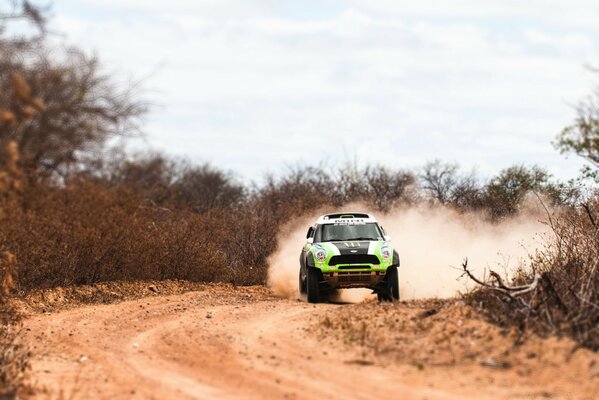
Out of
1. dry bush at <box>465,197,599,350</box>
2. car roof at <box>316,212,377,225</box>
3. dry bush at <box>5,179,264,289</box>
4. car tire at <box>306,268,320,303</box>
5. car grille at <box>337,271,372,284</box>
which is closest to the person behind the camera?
dry bush at <box>465,197,599,350</box>

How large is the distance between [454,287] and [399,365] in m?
12.8

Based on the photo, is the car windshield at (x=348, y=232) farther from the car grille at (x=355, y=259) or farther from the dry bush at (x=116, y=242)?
the dry bush at (x=116, y=242)

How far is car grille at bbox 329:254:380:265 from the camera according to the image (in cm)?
1931

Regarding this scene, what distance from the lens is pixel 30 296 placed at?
20781 mm

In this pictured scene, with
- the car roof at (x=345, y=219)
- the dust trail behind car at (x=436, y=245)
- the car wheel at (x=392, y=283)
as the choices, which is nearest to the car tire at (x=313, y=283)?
the car wheel at (x=392, y=283)

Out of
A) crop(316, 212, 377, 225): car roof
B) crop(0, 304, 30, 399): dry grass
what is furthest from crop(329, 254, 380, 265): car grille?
crop(0, 304, 30, 399): dry grass

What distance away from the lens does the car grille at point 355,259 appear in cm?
1931

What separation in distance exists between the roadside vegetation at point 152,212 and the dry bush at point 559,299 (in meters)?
0.03

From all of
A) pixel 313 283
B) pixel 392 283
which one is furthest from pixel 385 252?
pixel 313 283

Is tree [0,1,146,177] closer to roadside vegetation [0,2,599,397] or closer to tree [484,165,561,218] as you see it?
roadside vegetation [0,2,599,397]

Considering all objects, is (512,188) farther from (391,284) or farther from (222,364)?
(222,364)

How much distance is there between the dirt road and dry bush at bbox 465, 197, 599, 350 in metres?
1.67

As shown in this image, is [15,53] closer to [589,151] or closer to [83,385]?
[83,385]

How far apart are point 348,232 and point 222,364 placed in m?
9.00
